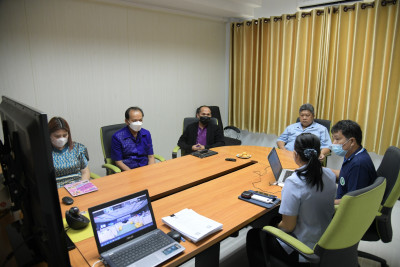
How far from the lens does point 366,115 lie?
3463 mm

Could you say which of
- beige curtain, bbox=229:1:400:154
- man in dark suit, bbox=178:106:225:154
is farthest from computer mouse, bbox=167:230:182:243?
beige curtain, bbox=229:1:400:154

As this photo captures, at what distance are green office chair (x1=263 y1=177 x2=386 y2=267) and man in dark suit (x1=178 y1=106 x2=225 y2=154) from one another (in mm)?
2108

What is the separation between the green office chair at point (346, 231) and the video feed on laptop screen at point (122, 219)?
2.49 feet

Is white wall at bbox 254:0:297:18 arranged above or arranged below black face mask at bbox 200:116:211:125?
above

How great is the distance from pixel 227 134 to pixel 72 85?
2766 millimetres

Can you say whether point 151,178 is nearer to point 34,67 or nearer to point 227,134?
point 34,67

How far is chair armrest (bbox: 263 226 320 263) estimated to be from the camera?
132 cm

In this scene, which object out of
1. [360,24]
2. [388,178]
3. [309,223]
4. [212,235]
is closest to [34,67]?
A: [212,235]

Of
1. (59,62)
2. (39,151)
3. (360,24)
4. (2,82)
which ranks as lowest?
(39,151)

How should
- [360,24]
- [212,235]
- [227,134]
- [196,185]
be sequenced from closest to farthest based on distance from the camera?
[212,235], [196,185], [360,24], [227,134]

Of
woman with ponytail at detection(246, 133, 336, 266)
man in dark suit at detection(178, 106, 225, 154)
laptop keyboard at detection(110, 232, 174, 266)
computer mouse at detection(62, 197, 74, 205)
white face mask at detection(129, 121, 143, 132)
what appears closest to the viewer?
laptop keyboard at detection(110, 232, 174, 266)

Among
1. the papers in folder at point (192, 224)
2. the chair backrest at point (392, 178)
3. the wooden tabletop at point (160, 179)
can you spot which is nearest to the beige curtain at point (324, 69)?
the chair backrest at point (392, 178)

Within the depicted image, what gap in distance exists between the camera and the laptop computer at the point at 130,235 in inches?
47.2

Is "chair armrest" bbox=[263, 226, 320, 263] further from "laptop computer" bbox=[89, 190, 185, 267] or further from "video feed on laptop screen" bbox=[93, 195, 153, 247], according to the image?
"video feed on laptop screen" bbox=[93, 195, 153, 247]
